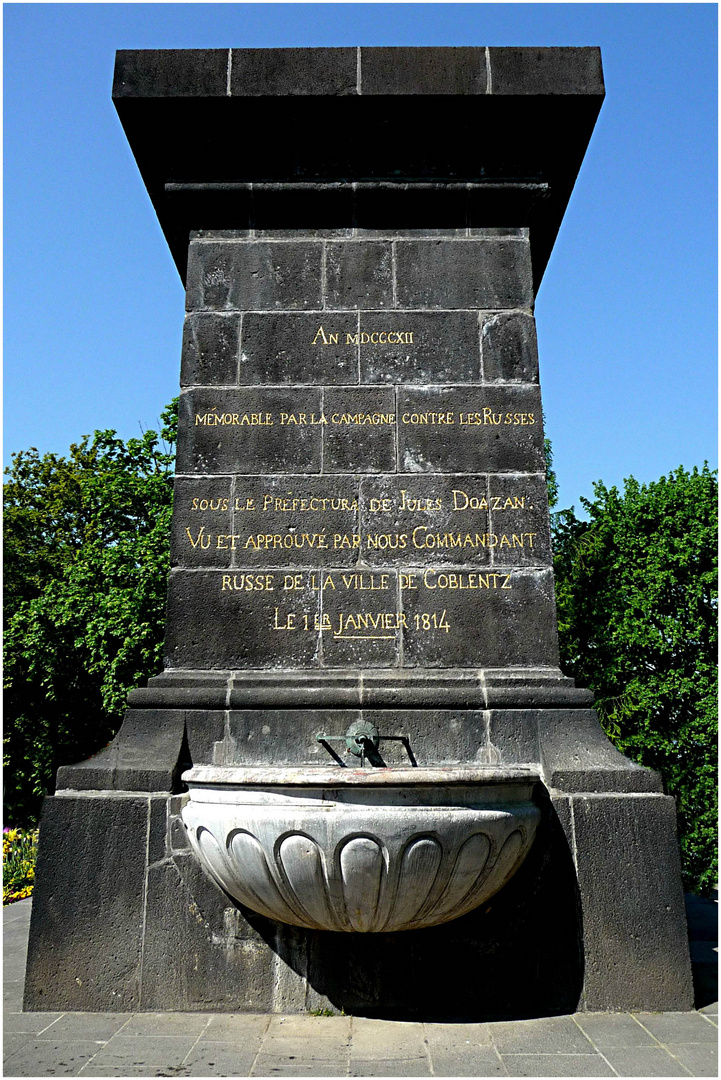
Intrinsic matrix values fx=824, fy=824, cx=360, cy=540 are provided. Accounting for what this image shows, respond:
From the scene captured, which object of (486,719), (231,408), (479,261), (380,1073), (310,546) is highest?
(479,261)

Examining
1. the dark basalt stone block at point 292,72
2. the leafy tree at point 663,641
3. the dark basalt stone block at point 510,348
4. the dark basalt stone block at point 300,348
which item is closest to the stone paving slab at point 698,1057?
the dark basalt stone block at point 510,348

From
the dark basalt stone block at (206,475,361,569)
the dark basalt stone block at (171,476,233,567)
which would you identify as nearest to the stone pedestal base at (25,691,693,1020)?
the dark basalt stone block at (171,476,233,567)

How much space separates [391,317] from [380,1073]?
472cm

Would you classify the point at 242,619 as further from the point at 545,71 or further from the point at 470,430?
the point at 545,71

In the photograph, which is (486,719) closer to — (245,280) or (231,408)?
(231,408)

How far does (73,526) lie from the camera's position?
24.2m

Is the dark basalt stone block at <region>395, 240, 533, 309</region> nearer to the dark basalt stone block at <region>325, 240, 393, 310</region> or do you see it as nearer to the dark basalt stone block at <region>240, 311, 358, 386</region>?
the dark basalt stone block at <region>325, 240, 393, 310</region>

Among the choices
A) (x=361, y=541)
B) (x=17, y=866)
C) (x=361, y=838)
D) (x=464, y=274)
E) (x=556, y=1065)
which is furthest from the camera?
(x=17, y=866)

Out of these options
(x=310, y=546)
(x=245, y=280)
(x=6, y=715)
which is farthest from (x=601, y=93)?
(x=6, y=715)

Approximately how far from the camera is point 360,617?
5480 millimetres

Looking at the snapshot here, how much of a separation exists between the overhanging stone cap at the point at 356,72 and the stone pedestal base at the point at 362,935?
16.0 ft

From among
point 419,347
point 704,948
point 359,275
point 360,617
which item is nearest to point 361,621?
point 360,617

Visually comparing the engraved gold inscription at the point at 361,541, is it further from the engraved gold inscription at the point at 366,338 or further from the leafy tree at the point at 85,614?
the leafy tree at the point at 85,614

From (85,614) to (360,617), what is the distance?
1386cm
